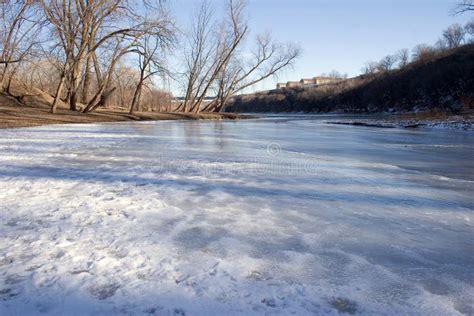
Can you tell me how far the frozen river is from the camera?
2053mm

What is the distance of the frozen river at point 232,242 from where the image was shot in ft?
6.73

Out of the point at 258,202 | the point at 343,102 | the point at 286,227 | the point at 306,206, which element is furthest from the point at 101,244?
the point at 343,102

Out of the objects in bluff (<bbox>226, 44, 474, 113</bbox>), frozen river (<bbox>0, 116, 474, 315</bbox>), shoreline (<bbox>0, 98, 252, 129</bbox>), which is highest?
bluff (<bbox>226, 44, 474, 113</bbox>)

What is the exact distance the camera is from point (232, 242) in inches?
114

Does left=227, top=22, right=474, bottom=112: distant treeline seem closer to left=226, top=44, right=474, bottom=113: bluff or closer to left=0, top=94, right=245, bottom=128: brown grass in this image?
left=226, top=44, right=474, bottom=113: bluff

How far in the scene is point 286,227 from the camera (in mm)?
3299

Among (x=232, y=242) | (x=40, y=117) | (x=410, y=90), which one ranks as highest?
(x=410, y=90)

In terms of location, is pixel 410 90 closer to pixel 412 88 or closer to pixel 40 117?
pixel 412 88

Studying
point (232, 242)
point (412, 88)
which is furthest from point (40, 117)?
point (412, 88)

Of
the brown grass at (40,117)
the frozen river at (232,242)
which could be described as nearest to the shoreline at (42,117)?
the brown grass at (40,117)

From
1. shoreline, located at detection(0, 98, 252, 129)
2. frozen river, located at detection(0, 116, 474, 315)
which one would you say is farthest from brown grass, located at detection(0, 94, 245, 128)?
frozen river, located at detection(0, 116, 474, 315)

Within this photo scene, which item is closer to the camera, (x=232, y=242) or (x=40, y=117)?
(x=232, y=242)

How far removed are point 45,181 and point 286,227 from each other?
11.2 ft

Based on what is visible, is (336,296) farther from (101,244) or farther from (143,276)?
(101,244)
